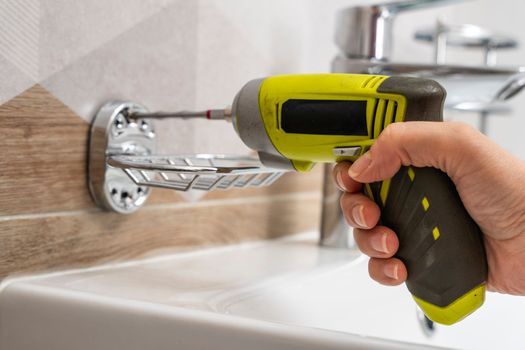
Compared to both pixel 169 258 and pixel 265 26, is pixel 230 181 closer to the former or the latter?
pixel 169 258

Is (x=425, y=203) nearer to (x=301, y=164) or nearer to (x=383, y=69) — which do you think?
(x=301, y=164)

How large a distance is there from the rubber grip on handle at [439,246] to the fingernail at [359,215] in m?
0.04

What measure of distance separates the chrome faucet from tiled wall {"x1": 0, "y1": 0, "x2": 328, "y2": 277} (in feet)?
0.28

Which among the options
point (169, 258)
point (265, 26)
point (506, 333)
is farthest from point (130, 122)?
point (506, 333)

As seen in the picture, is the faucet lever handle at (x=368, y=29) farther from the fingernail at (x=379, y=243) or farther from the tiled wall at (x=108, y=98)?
the fingernail at (x=379, y=243)

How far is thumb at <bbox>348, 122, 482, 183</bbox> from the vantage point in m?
0.46

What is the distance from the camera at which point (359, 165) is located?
49 cm

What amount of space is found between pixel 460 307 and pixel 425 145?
111mm

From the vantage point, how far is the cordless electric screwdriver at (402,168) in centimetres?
47

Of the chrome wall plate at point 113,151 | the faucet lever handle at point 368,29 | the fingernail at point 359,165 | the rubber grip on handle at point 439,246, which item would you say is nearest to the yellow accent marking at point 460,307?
the rubber grip on handle at point 439,246

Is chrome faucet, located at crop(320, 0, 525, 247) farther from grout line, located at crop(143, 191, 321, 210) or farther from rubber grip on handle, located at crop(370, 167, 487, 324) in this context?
rubber grip on handle, located at crop(370, 167, 487, 324)

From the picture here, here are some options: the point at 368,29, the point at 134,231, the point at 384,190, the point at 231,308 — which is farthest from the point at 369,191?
the point at 368,29

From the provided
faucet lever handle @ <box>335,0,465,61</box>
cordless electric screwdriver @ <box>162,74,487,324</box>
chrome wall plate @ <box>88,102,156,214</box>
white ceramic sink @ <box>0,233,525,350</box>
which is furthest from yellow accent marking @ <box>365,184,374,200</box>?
faucet lever handle @ <box>335,0,465,61</box>

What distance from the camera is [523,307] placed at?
2.35ft
